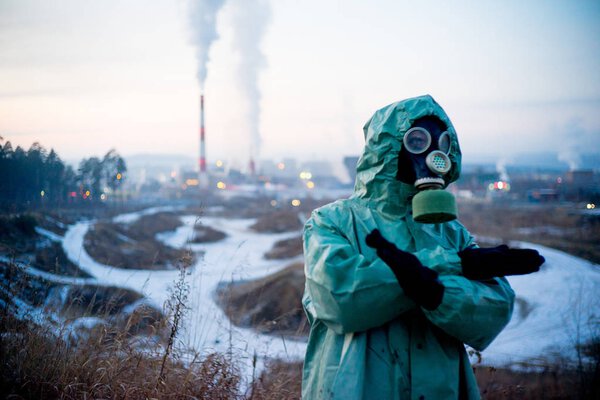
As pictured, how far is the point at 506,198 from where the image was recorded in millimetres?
51438

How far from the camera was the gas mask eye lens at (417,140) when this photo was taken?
6.11ft

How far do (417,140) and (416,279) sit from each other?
2.31ft

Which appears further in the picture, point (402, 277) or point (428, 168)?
point (428, 168)

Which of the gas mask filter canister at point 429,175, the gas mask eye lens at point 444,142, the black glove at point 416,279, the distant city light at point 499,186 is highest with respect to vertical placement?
the gas mask eye lens at point 444,142

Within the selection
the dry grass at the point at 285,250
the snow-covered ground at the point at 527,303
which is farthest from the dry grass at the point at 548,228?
the dry grass at the point at 285,250

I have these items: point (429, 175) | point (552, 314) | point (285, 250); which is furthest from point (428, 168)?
point (285, 250)

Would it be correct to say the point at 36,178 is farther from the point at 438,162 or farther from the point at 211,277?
the point at 211,277

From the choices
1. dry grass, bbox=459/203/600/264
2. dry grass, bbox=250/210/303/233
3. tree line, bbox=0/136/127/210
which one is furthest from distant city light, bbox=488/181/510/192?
tree line, bbox=0/136/127/210

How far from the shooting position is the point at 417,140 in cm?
188

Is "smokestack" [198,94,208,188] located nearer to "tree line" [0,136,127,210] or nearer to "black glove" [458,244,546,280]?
"tree line" [0,136,127,210]

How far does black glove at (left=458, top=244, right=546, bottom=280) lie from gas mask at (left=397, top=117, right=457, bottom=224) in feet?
0.64

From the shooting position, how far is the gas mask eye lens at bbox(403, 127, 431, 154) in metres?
1.86

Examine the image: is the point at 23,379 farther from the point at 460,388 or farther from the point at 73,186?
the point at 73,186

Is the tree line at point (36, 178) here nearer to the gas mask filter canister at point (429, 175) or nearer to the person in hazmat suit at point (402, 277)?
the person in hazmat suit at point (402, 277)
